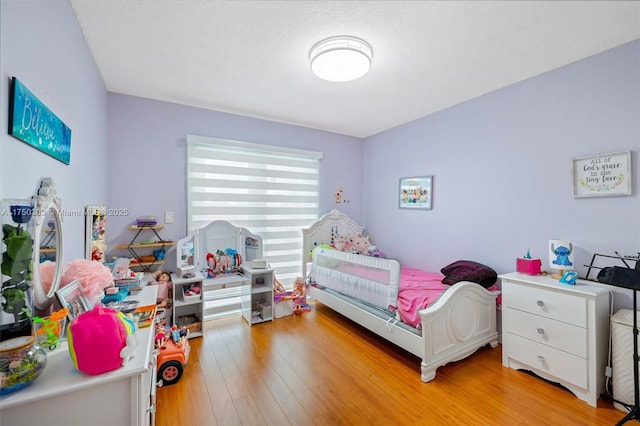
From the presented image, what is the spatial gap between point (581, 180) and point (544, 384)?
1.58 metres

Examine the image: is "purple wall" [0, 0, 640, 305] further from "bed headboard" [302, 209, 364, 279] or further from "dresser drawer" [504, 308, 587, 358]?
"dresser drawer" [504, 308, 587, 358]

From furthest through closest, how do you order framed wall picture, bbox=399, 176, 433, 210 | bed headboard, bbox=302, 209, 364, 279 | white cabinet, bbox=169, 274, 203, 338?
1. bed headboard, bbox=302, 209, 364, 279
2. framed wall picture, bbox=399, 176, 433, 210
3. white cabinet, bbox=169, 274, 203, 338

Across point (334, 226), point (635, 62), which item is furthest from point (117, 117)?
point (635, 62)

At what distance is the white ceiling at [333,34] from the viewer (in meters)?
1.64

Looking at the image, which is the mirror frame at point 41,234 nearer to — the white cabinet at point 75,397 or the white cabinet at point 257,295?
the white cabinet at point 75,397

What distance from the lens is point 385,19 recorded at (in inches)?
67.1

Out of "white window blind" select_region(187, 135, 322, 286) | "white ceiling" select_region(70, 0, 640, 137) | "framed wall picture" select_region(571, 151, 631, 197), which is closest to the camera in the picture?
"white ceiling" select_region(70, 0, 640, 137)

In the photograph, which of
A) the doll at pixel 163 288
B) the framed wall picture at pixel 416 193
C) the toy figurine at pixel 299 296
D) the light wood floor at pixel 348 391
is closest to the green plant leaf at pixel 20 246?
the light wood floor at pixel 348 391

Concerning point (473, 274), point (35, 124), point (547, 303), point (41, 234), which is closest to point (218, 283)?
point (41, 234)

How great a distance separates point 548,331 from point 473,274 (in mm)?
658

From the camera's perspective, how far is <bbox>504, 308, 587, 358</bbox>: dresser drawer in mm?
1889

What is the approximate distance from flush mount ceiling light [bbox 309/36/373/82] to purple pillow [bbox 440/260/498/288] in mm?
2005

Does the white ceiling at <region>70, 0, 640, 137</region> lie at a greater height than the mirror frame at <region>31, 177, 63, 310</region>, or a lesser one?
greater

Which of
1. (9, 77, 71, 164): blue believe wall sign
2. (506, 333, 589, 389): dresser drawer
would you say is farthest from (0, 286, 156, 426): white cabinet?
(506, 333, 589, 389): dresser drawer
